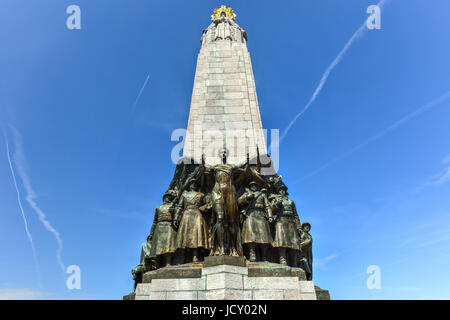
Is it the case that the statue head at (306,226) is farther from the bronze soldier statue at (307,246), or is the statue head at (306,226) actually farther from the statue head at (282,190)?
the statue head at (282,190)

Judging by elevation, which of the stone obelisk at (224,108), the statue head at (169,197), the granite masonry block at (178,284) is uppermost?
the stone obelisk at (224,108)

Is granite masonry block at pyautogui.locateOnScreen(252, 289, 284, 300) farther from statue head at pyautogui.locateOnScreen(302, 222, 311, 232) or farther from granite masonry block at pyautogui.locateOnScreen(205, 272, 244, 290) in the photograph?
statue head at pyautogui.locateOnScreen(302, 222, 311, 232)

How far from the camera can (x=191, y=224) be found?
8.48m

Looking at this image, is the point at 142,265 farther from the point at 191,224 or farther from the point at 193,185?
the point at 193,185

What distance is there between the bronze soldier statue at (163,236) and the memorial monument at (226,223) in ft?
0.09

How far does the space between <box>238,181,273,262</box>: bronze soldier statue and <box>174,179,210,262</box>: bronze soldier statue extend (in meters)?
1.13

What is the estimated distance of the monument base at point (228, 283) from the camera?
278 inches

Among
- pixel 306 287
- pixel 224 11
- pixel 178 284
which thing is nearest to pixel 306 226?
pixel 306 287

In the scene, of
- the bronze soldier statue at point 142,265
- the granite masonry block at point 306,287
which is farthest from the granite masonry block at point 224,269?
the bronze soldier statue at point 142,265

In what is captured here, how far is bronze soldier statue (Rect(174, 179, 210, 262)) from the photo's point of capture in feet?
27.0

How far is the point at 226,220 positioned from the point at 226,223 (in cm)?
8

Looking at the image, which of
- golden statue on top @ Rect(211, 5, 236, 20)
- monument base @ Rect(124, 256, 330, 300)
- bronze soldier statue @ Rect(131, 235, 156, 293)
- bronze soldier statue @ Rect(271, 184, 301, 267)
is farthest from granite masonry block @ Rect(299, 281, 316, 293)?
golden statue on top @ Rect(211, 5, 236, 20)
